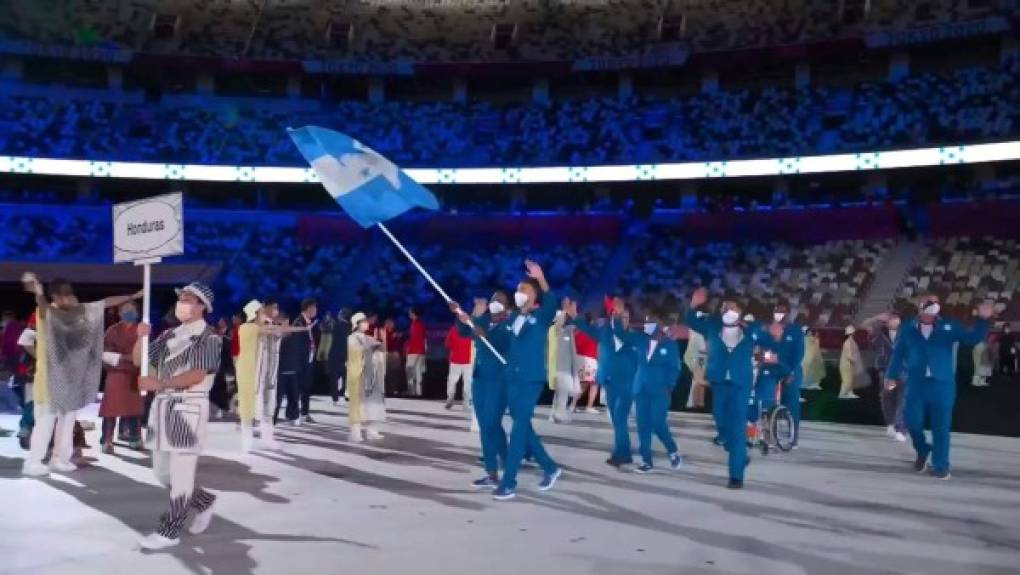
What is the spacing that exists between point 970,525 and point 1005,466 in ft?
13.6

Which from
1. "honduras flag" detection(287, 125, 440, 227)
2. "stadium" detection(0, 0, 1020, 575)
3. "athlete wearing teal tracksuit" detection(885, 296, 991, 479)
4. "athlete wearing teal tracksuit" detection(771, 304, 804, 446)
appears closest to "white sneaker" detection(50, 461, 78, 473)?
"stadium" detection(0, 0, 1020, 575)

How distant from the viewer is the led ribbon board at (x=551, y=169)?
30.9 metres

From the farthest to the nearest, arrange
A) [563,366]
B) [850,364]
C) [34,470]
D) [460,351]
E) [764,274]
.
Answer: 1. [764,274]
2. [850,364]
3. [460,351]
4. [563,366]
5. [34,470]

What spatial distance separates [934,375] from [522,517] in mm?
5099

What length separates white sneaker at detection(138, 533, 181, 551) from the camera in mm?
6305

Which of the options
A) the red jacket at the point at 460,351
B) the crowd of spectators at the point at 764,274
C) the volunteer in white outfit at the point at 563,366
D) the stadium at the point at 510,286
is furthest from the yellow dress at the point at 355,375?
the crowd of spectators at the point at 764,274

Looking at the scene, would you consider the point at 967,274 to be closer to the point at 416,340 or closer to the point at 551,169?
the point at 551,169

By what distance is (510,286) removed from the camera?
34.3 m

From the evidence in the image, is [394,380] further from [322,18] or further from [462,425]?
[322,18]

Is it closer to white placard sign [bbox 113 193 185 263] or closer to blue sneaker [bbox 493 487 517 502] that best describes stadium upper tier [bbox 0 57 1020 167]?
blue sneaker [bbox 493 487 517 502]

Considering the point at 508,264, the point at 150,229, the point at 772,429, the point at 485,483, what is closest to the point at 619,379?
the point at 485,483

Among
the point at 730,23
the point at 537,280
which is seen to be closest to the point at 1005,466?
the point at 537,280

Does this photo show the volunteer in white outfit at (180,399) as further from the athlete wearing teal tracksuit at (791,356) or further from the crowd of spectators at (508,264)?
the crowd of spectators at (508,264)

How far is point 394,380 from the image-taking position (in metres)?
24.1
